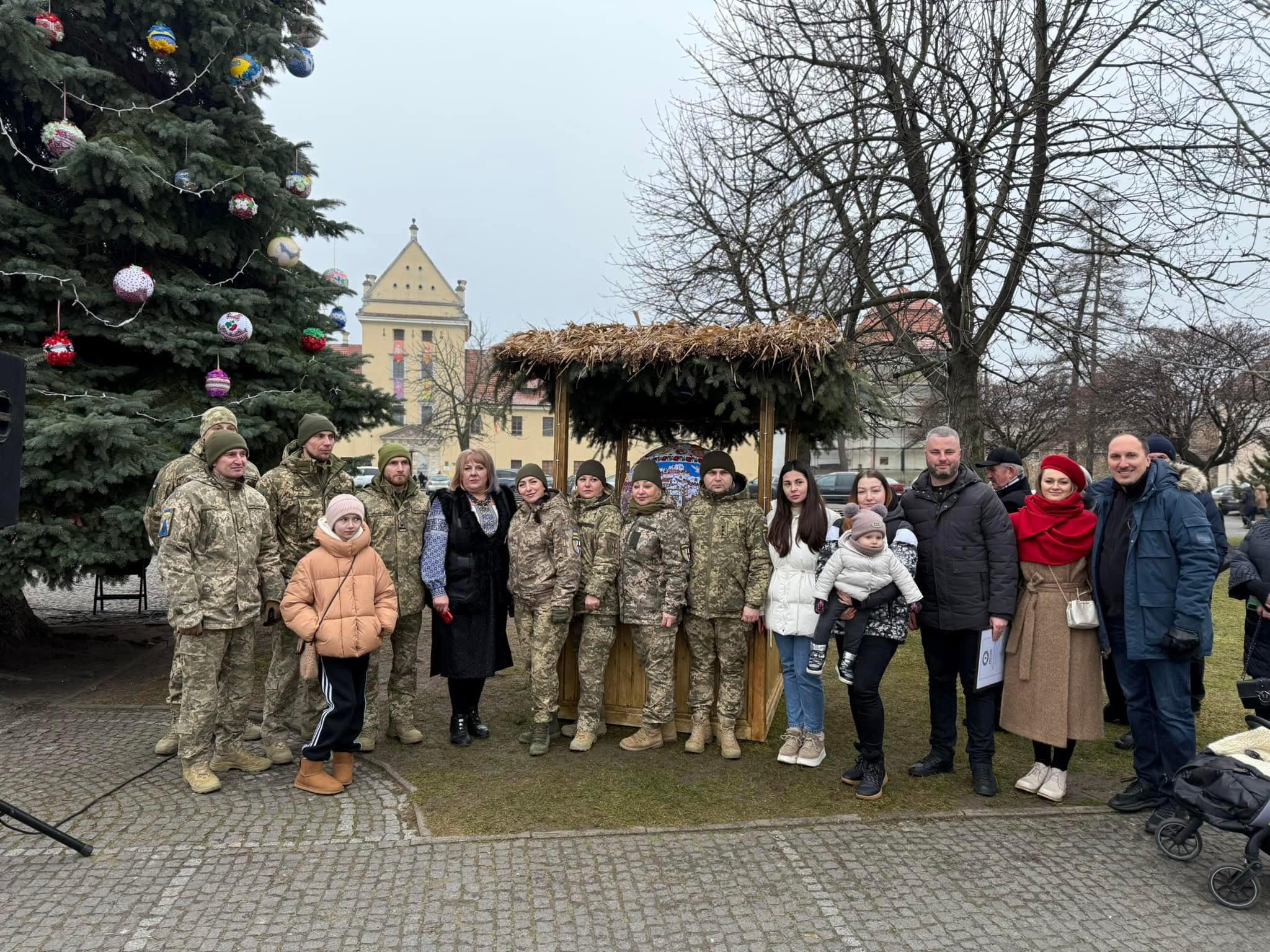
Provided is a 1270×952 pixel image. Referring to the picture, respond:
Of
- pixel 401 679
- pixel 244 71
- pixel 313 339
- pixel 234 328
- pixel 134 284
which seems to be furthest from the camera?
pixel 313 339

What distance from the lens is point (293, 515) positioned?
5.24 metres

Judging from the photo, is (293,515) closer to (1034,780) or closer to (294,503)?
(294,503)

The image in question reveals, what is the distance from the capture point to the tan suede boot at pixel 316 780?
452 cm

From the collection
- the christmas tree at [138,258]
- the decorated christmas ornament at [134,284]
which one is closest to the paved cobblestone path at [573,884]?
the christmas tree at [138,258]

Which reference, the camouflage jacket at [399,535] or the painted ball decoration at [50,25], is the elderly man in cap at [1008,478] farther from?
the painted ball decoration at [50,25]

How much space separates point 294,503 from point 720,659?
10.2 ft

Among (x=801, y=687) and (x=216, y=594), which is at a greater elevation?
(x=216, y=594)

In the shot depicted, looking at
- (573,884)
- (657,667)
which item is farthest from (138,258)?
(573,884)

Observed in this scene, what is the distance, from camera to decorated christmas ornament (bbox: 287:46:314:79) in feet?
26.7

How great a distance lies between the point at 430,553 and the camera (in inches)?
206

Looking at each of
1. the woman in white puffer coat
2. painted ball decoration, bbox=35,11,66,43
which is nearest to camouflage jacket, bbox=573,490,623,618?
the woman in white puffer coat

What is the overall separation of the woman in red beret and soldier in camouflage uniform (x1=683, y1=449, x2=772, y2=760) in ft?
5.31

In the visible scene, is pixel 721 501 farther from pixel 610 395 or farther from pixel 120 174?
pixel 120 174

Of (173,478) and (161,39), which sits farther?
(161,39)
